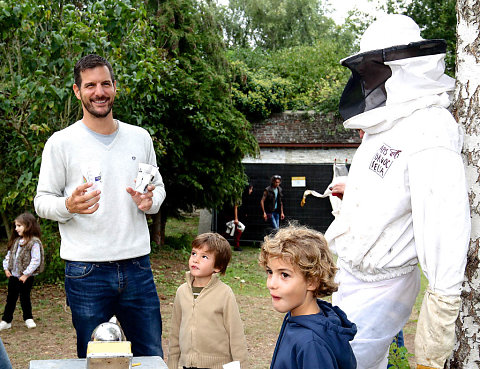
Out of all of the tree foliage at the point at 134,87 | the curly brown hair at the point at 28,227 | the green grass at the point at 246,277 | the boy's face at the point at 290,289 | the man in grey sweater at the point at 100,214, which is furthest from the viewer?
the green grass at the point at 246,277

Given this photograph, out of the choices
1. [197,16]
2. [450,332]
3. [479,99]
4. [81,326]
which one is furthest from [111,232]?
[197,16]

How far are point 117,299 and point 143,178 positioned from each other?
2.50ft

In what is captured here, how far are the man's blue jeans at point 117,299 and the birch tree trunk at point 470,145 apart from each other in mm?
1814

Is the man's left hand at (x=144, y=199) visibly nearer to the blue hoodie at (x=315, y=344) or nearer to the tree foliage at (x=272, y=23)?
the blue hoodie at (x=315, y=344)

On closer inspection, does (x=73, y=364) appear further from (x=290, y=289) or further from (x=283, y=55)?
(x=283, y=55)

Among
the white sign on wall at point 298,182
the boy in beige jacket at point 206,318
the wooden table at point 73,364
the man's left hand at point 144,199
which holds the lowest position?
the white sign on wall at point 298,182

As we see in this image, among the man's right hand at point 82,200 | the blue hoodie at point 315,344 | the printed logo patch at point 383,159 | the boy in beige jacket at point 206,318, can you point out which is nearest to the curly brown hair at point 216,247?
the boy in beige jacket at point 206,318

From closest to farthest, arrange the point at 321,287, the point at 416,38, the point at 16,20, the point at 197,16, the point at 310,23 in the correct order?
the point at 321,287 → the point at 416,38 → the point at 16,20 → the point at 197,16 → the point at 310,23

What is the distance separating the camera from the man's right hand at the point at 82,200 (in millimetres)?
3152

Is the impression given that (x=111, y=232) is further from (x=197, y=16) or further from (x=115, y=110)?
(x=197, y=16)

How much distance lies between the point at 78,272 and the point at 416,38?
89.9 inches

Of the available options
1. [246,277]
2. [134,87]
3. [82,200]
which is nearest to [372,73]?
[82,200]

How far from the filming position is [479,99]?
302cm

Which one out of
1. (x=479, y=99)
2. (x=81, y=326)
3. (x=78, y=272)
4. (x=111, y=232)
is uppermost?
(x=479, y=99)
